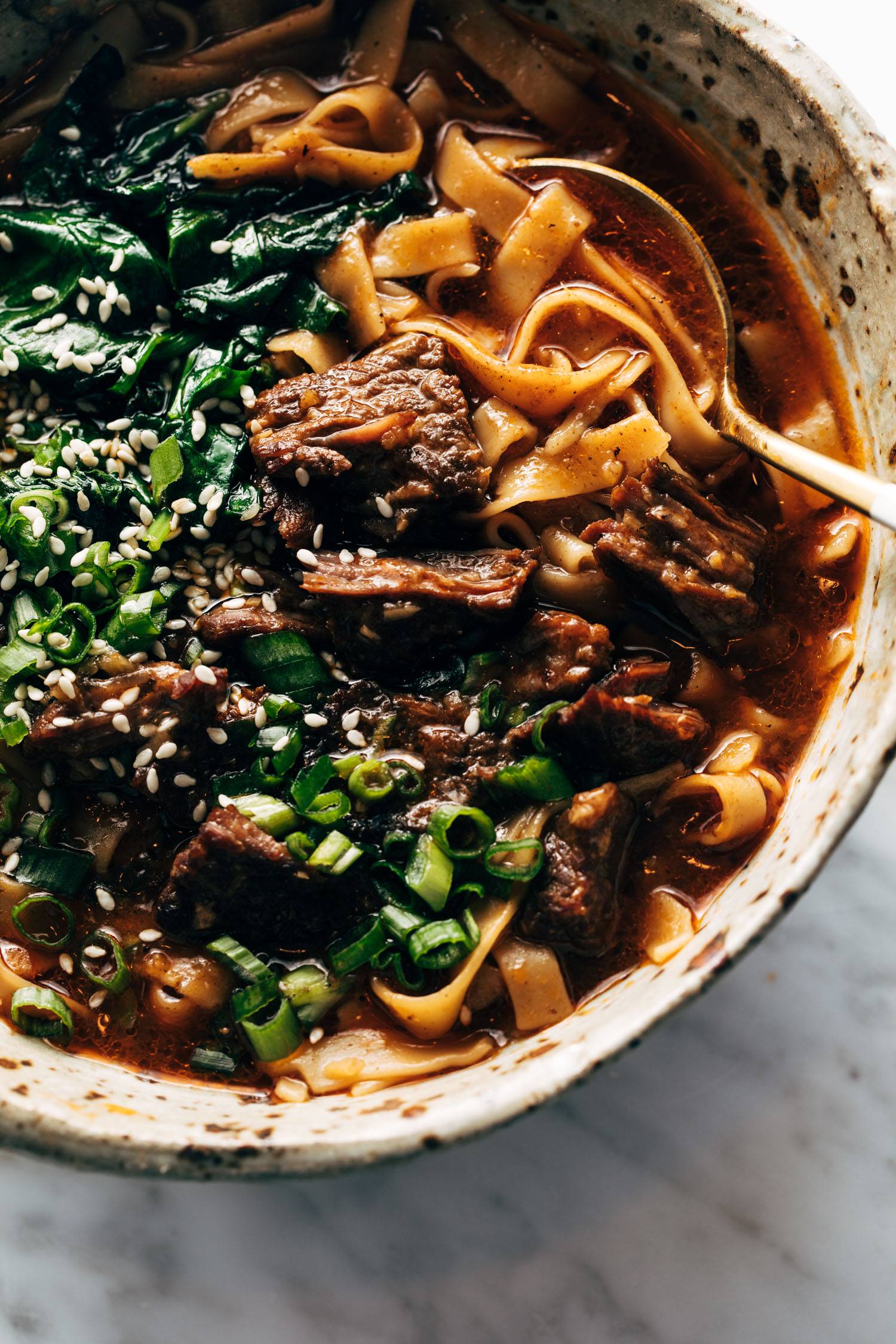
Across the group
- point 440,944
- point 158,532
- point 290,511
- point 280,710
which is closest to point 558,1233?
point 440,944

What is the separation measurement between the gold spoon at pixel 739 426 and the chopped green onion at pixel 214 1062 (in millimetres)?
2256

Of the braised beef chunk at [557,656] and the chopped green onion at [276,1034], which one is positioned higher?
the braised beef chunk at [557,656]

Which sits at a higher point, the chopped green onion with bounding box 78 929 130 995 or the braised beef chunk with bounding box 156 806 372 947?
the braised beef chunk with bounding box 156 806 372 947

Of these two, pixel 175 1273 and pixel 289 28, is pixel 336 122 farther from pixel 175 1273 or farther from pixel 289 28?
pixel 175 1273

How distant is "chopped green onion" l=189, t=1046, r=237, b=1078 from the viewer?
3166mm

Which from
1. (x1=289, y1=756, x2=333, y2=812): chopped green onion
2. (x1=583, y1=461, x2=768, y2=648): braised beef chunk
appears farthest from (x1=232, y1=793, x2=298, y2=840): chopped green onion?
(x1=583, y1=461, x2=768, y2=648): braised beef chunk

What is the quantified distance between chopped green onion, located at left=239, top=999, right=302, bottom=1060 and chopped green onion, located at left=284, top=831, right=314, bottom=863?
16.0 inches

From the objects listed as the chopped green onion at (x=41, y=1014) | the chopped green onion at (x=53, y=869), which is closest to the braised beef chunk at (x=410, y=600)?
the chopped green onion at (x=53, y=869)

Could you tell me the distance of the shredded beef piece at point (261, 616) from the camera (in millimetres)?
3346

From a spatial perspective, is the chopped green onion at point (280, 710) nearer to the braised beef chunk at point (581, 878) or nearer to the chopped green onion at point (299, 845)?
the chopped green onion at point (299, 845)

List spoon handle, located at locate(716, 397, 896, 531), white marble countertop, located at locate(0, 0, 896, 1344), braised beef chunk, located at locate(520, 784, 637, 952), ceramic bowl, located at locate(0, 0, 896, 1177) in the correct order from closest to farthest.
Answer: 1. ceramic bowl, located at locate(0, 0, 896, 1177)
2. spoon handle, located at locate(716, 397, 896, 531)
3. braised beef chunk, located at locate(520, 784, 637, 952)
4. white marble countertop, located at locate(0, 0, 896, 1344)

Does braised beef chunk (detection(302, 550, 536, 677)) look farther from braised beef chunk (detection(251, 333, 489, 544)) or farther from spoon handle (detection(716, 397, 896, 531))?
spoon handle (detection(716, 397, 896, 531))

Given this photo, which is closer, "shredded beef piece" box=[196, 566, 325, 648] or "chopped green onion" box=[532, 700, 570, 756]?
"chopped green onion" box=[532, 700, 570, 756]

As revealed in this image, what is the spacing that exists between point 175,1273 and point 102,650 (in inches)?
72.5
